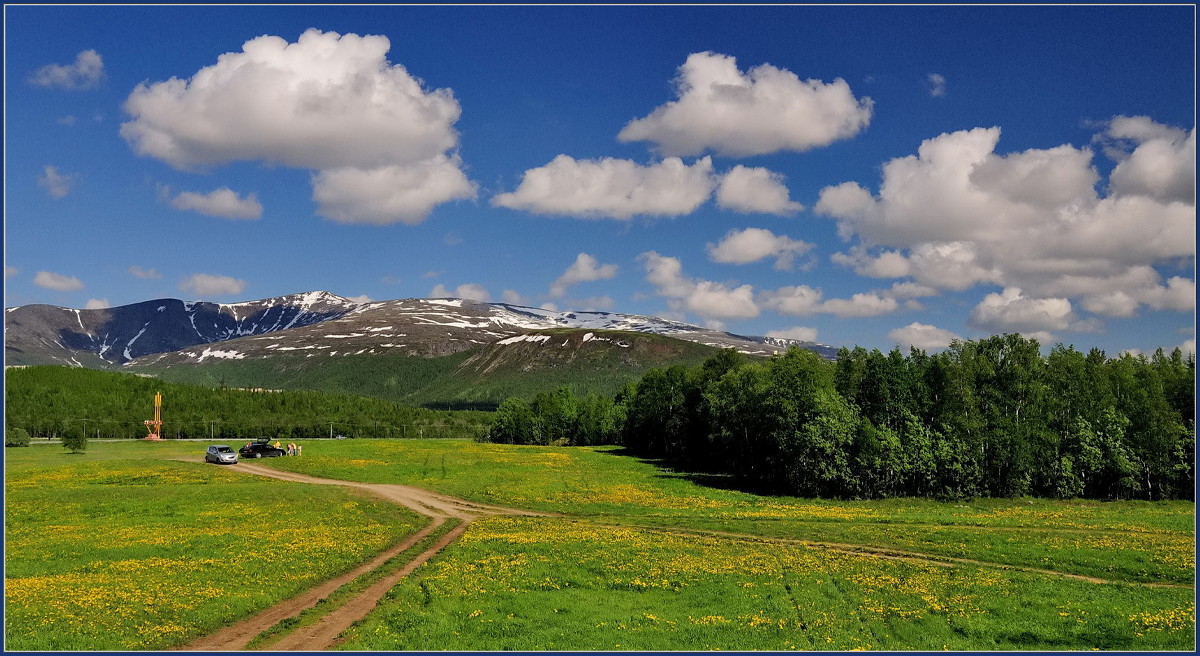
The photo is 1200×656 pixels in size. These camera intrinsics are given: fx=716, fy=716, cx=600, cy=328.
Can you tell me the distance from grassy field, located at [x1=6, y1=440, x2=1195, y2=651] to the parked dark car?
25575 mm

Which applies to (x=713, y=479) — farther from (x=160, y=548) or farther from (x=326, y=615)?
(x=326, y=615)

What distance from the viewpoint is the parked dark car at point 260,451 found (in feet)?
308

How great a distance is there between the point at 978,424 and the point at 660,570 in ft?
197

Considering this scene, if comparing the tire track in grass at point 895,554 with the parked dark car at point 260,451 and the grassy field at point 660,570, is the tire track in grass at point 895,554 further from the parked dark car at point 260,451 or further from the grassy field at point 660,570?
the parked dark car at point 260,451

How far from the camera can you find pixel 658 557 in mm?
37688

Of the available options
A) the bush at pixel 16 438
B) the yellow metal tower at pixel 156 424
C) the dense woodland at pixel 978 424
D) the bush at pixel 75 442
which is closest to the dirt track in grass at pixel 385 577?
the dense woodland at pixel 978 424

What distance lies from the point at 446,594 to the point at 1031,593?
2511 cm

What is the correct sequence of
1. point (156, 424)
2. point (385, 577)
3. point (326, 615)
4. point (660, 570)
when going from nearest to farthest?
point (326, 615) < point (385, 577) < point (660, 570) < point (156, 424)

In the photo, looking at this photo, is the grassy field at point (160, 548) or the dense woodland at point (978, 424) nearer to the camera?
the grassy field at point (160, 548)

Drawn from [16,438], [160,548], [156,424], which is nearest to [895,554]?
[160,548]

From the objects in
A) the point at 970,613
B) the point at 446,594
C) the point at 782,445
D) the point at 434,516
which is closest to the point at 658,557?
the point at 446,594

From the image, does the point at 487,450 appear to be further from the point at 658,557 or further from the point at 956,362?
the point at 658,557

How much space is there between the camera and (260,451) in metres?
94.7

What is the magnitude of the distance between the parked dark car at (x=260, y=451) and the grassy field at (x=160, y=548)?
838 inches
